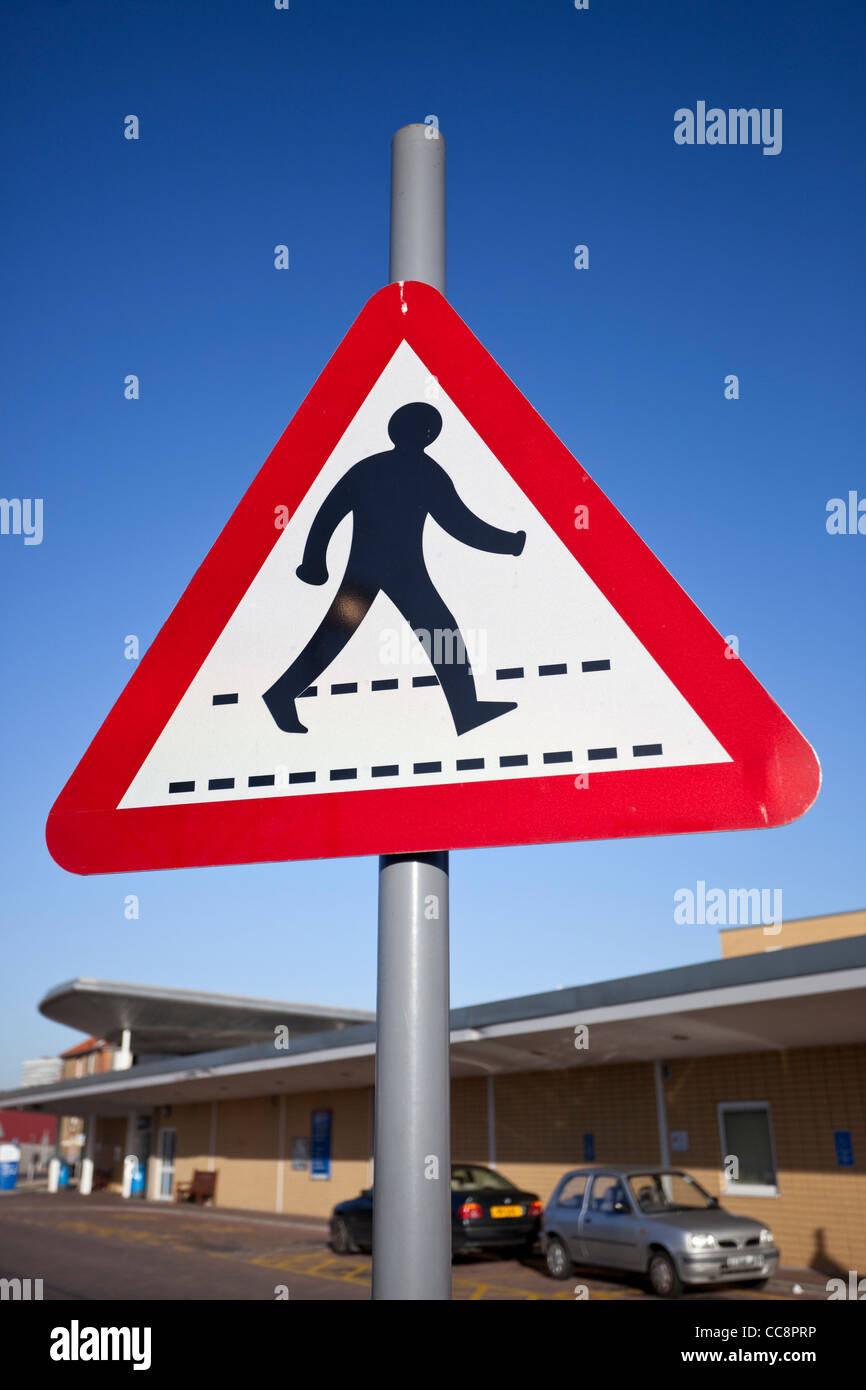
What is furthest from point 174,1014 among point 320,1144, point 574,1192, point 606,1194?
point 606,1194

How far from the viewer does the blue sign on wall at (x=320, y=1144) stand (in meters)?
29.5

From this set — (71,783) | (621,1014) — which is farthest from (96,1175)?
(71,783)

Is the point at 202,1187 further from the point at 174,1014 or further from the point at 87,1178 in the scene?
the point at 87,1178

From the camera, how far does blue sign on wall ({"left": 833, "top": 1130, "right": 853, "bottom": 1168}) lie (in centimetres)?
1670

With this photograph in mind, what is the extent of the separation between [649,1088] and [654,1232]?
6.23 m

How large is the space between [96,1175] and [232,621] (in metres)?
53.5

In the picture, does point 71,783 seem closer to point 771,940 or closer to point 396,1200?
point 396,1200

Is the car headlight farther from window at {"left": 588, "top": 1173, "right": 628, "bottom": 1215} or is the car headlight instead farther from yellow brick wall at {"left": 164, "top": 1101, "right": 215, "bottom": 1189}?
yellow brick wall at {"left": 164, "top": 1101, "right": 215, "bottom": 1189}

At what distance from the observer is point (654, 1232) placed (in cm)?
1441

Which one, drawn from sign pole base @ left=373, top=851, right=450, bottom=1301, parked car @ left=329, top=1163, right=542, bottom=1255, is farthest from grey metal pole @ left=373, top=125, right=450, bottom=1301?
parked car @ left=329, top=1163, right=542, bottom=1255

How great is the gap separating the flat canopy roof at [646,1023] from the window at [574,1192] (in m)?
2.18

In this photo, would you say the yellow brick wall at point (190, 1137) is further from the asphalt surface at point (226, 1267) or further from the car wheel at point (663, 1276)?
the car wheel at point (663, 1276)

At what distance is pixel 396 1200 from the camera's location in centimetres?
153
